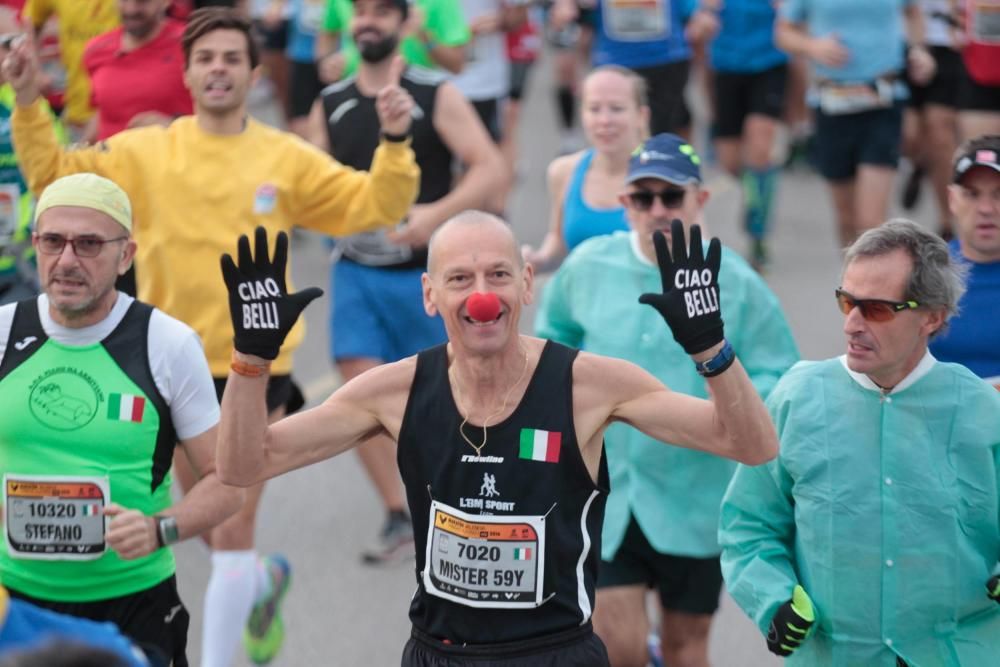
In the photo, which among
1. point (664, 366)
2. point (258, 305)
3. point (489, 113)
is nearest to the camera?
point (258, 305)

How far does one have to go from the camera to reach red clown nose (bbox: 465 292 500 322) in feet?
13.5

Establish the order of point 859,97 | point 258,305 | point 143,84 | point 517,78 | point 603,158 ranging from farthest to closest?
point 517,78 → point 859,97 → point 143,84 → point 603,158 → point 258,305

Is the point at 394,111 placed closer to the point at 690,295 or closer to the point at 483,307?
the point at 483,307

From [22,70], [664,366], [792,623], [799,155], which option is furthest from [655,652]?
[799,155]

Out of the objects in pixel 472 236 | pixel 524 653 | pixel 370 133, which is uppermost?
pixel 370 133

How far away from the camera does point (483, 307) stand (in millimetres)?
4113

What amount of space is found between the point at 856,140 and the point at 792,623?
247 inches

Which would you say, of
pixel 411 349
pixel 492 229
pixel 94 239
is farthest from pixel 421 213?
pixel 492 229

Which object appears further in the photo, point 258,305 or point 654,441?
point 654,441

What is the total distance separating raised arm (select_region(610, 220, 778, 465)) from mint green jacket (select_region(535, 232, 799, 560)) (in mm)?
1442

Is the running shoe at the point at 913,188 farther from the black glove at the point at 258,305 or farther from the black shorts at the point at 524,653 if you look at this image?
the black glove at the point at 258,305

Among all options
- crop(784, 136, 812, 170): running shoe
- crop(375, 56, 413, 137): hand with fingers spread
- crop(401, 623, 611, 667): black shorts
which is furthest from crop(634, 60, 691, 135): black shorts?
crop(401, 623, 611, 667): black shorts

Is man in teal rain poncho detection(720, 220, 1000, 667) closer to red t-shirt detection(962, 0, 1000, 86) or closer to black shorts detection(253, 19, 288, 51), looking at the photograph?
red t-shirt detection(962, 0, 1000, 86)

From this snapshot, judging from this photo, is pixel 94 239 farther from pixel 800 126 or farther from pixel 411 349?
pixel 800 126
